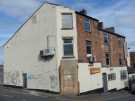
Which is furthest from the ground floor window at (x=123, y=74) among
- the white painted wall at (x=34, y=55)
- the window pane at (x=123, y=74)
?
the white painted wall at (x=34, y=55)

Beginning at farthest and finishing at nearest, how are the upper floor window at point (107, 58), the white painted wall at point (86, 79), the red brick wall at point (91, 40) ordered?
Result: the upper floor window at point (107, 58) < the red brick wall at point (91, 40) < the white painted wall at point (86, 79)

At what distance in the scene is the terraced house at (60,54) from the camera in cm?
2925

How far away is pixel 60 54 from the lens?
96.0 feet

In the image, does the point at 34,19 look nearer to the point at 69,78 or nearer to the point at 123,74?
the point at 69,78

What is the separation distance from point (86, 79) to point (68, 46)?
4288mm

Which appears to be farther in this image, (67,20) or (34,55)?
(34,55)

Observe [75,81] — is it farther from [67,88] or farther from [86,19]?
[86,19]

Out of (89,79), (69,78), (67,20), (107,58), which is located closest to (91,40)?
(67,20)

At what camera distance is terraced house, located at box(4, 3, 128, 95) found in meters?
29.2

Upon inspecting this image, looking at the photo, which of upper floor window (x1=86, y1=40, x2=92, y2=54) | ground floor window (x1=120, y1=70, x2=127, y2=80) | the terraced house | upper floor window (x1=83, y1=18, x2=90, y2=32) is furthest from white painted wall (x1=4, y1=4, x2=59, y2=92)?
ground floor window (x1=120, y1=70, x2=127, y2=80)

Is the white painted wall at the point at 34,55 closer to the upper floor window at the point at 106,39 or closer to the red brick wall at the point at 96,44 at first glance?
the red brick wall at the point at 96,44

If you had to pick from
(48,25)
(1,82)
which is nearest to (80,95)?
(48,25)

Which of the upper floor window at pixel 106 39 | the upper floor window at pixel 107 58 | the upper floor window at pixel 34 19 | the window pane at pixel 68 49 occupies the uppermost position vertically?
the upper floor window at pixel 34 19

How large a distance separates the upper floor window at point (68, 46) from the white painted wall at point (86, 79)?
1.71m
